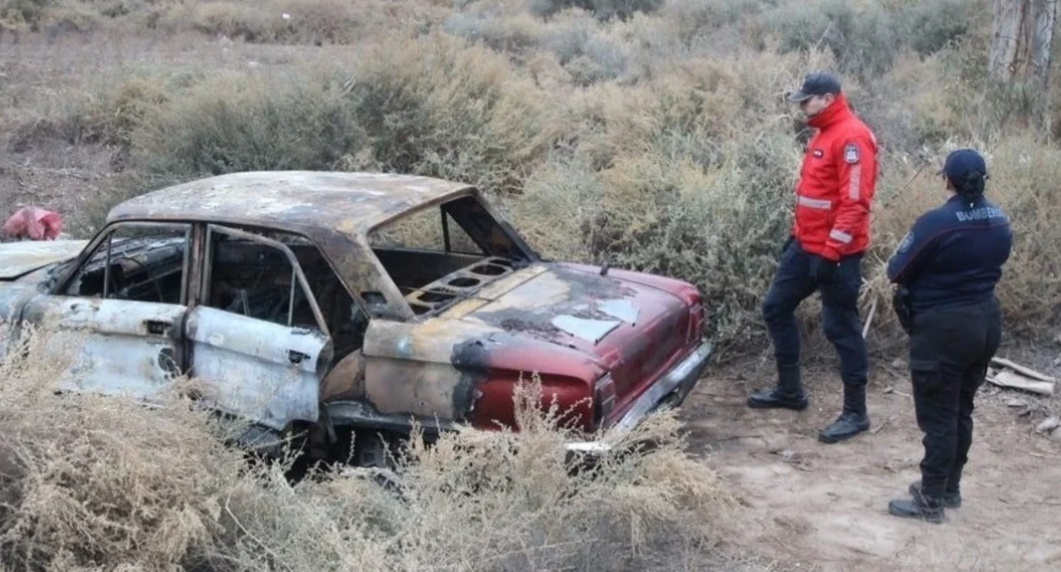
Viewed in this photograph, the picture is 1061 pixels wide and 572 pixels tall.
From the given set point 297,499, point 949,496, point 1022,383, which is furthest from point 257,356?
point 1022,383

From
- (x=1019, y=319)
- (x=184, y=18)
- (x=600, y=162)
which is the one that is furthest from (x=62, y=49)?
(x=1019, y=319)

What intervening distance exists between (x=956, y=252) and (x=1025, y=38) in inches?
246

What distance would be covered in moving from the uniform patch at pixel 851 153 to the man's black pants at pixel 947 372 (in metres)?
1.06

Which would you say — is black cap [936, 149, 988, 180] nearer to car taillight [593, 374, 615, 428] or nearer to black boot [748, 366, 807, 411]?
car taillight [593, 374, 615, 428]

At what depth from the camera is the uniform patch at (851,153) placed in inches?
243

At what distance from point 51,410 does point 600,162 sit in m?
6.66

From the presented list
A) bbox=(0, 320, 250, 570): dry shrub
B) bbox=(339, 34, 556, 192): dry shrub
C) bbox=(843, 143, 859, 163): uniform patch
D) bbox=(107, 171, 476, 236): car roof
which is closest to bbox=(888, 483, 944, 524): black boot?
bbox=(843, 143, 859, 163): uniform patch

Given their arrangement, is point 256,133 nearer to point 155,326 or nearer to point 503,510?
point 155,326

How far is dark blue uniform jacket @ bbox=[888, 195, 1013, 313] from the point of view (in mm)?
5234

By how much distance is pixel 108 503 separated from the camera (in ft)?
13.2

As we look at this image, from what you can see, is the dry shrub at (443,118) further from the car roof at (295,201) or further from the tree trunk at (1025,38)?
the tree trunk at (1025,38)

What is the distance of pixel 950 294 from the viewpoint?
5309 millimetres

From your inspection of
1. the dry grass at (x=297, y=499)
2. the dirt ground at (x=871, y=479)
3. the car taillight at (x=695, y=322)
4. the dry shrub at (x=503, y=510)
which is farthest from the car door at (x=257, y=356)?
the dirt ground at (x=871, y=479)

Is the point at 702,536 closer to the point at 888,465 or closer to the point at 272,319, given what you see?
the point at 888,465
